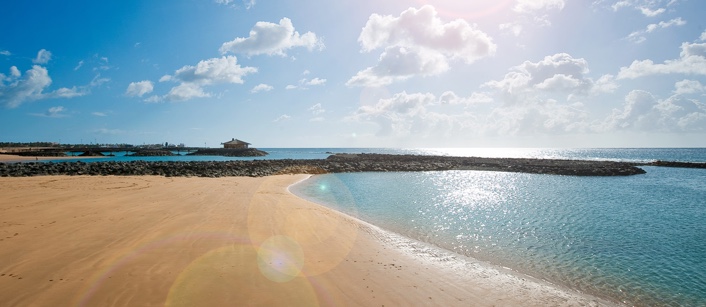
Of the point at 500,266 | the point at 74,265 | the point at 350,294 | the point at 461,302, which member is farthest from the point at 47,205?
the point at 500,266

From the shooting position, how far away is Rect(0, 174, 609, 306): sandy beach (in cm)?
671

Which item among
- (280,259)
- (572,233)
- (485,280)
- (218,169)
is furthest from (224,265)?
(218,169)

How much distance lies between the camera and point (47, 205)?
48.1ft

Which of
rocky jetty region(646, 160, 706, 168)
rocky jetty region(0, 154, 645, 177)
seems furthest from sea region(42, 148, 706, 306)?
rocky jetty region(646, 160, 706, 168)

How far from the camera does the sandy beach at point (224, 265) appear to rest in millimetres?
6711

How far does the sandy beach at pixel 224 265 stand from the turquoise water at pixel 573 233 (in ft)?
5.15

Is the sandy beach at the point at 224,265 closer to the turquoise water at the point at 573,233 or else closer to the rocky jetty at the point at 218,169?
the turquoise water at the point at 573,233

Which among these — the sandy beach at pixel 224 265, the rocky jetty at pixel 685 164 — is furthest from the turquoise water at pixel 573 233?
the rocky jetty at pixel 685 164

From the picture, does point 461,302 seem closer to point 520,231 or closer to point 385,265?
point 385,265

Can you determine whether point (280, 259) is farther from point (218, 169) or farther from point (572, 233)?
point (218, 169)

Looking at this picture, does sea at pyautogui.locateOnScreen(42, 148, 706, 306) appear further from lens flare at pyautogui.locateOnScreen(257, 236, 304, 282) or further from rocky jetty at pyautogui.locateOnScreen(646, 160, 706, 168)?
rocky jetty at pyautogui.locateOnScreen(646, 160, 706, 168)

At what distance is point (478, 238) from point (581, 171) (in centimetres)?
4927

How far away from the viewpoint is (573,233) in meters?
14.6

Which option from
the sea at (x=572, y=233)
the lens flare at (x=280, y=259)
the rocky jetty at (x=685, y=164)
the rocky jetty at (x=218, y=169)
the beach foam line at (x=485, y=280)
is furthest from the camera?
the rocky jetty at (x=685, y=164)
